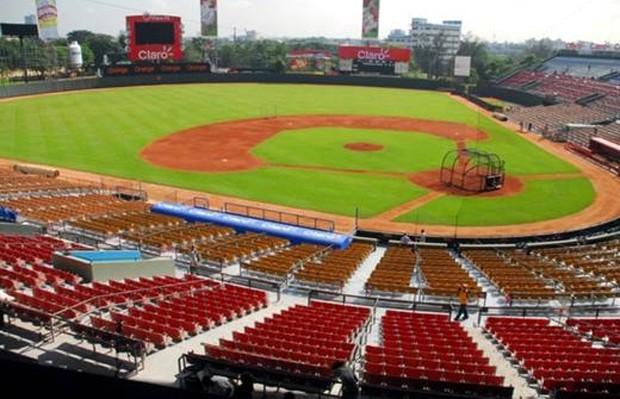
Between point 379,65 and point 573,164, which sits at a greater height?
point 379,65

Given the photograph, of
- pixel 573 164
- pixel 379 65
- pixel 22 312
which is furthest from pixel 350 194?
pixel 379 65

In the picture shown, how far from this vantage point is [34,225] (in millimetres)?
27406

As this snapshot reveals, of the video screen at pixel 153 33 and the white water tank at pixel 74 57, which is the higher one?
the video screen at pixel 153 33

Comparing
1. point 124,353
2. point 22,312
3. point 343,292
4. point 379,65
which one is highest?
point 379,65

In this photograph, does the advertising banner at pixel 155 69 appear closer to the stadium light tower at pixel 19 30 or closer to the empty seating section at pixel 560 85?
the stadium light tower at pixel 19 30

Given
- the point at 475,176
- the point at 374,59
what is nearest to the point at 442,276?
the point at 475,176

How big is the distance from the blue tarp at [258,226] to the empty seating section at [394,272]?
272 cm

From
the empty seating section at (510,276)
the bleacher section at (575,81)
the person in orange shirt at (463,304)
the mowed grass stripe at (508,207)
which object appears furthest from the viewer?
the bleacher section at (575,81)

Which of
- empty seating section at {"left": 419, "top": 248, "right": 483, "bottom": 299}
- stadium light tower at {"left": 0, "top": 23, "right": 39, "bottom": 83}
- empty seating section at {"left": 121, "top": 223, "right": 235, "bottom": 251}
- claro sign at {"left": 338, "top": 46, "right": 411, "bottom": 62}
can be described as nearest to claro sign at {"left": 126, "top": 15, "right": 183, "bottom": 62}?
stadium light tower at {"left": 0, "top": 23, "right": 39, "bottom": 83}

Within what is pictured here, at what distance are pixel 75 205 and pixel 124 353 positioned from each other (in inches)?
828

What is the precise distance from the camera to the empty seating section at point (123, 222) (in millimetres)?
26797

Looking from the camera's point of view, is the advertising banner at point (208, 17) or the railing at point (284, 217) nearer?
Result: the railing at point (284, 217)

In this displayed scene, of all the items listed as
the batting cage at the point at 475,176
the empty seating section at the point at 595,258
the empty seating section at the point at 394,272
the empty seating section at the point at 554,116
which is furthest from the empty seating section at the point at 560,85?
the empty seating section at the point at 394,272

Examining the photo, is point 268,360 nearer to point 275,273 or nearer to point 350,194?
point 275,273
